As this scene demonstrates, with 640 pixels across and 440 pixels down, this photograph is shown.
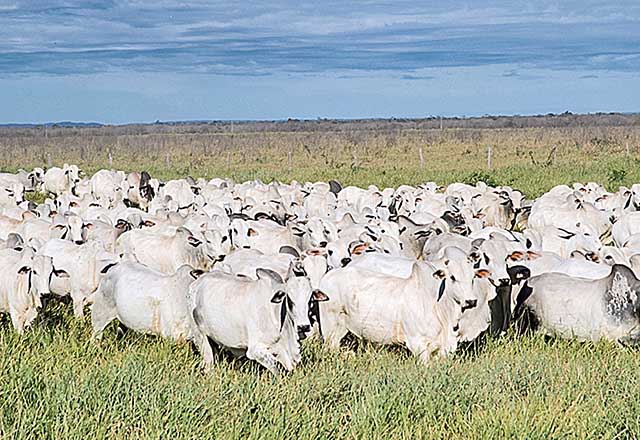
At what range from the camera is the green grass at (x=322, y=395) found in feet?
20.8

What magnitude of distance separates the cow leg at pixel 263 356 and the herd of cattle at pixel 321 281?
0.01m

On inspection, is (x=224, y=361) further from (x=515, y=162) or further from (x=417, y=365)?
(x=515, y=162)

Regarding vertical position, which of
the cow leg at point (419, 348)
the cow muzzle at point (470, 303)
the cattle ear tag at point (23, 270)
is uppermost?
the cow muzzle at point (470, 303)

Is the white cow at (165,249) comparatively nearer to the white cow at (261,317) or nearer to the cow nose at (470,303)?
the white cow at (261,317)

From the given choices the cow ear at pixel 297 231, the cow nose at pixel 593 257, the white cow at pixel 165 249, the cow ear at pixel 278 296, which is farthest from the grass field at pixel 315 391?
the cow ear at pixel 297 231

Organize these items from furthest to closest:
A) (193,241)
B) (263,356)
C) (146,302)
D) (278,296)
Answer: (193,241), (146,302), (263,356), (278,296)

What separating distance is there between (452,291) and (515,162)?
99.2ft

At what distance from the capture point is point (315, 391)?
733cm

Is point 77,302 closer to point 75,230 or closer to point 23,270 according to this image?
point 23,270

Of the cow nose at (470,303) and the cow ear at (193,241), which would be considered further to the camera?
the cow ear at (193,241)

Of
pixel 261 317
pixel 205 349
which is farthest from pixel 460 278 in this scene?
pixel 205 349

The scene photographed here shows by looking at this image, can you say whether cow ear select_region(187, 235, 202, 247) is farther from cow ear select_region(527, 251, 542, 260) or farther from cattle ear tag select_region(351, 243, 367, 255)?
cow ear select_region(527, 251, 542, 260)

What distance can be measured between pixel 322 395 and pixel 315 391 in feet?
0.30

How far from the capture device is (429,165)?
37656mm
